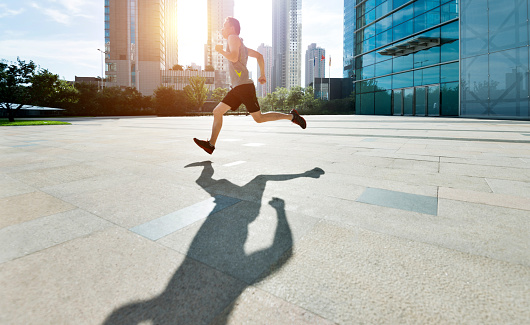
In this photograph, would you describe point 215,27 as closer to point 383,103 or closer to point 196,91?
point 196,91

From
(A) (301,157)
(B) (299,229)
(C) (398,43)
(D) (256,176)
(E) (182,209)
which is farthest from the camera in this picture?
(C) (398,43)

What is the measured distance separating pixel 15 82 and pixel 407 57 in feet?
109

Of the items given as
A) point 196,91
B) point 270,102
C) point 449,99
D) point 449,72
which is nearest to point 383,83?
point 449,72

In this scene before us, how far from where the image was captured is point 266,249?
1.73m

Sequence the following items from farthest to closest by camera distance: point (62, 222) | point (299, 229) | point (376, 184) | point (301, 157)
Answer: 1. point (301, 157)
2. point (376, 184)
3. point (62, 222)
4. point (299, 229)

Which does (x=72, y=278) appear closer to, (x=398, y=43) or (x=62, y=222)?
(x=62, y=222)

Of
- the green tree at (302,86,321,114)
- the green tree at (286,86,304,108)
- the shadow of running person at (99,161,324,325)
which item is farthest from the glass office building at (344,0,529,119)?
the green tree at (286,86,304,108)

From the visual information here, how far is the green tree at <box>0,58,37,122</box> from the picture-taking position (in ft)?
75.6

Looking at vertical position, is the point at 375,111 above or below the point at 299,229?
above

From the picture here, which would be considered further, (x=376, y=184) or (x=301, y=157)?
(x=301, y=157)

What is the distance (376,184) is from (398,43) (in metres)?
27.9

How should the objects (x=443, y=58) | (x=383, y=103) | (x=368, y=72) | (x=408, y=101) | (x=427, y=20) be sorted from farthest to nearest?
(x=368, y=72)
(x=383, y=103)
(x=408, y=101)
(x=427, y=20)
(x=443, y=58)

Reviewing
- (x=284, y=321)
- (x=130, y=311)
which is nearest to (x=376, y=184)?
(x=284, y=321)

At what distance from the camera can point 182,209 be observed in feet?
8.02
